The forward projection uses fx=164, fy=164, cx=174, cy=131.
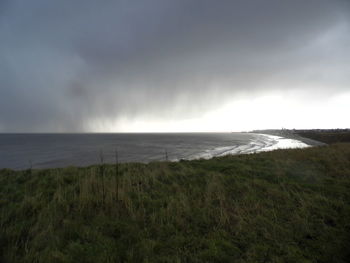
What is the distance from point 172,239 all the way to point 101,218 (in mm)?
2158

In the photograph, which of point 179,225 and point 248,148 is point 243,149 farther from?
point 179,225

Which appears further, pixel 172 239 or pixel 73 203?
pixel 73 203

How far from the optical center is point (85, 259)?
126 inches

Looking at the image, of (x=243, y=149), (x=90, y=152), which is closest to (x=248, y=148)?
(x=243, y=149)

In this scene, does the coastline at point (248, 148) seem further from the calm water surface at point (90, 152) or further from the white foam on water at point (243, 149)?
the calm water surface at point (90, 152)

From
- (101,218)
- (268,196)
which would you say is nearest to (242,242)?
(268,196)

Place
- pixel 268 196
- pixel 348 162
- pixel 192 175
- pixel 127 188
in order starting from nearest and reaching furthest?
pixel 268 196 → pixel 127 188 → pixel 192 175 → pixel 348 162

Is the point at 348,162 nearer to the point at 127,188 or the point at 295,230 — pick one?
the point at 295,230

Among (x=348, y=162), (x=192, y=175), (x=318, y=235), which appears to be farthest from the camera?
(x=348, y=162)

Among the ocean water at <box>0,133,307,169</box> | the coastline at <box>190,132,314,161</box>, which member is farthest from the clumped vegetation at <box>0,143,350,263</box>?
the coastline at <box>190,132,314,161</box>

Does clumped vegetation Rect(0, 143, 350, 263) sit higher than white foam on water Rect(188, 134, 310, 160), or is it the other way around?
clumped vegetation Rect(0, 143, 350, 263)

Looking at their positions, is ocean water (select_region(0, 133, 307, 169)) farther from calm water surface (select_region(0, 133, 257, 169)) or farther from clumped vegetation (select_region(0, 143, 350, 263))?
clumped vegetation (select_region(0, 143, 350, 263))

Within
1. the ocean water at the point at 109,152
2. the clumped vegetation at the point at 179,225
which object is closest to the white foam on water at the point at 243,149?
the ocean water at the point at 109,152

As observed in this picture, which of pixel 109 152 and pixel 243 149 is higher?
pixel 109 152
